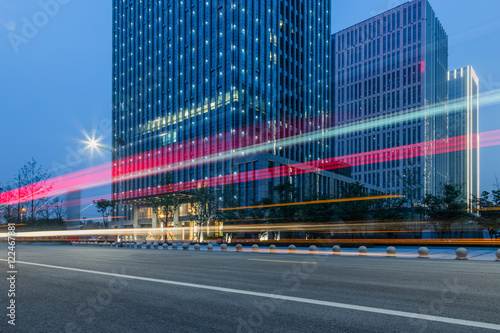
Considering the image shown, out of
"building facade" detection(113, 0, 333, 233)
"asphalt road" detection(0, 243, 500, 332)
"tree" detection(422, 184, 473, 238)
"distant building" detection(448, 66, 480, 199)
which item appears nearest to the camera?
"asphalt road" detection(0, 243, 500, 332)

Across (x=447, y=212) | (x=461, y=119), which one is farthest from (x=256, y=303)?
(x=461, y=119)

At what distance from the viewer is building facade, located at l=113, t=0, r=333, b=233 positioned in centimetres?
6806

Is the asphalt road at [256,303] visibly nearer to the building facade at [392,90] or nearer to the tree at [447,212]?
the tree at [447,212]

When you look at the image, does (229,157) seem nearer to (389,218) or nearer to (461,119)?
(389,218)

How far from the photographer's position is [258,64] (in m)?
72.1

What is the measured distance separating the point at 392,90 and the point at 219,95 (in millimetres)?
58799

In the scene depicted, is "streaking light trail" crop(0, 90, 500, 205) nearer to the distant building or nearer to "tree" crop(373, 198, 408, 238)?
the distant building

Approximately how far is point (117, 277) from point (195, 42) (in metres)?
75.1

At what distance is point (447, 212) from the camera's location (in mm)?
29719

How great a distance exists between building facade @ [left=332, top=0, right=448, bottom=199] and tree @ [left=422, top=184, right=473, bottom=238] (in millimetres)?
67905

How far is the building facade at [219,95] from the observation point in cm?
6806

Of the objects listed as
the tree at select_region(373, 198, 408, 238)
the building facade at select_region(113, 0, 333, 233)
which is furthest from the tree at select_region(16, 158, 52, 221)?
the tree at select_region(373, 198, 408, 238)

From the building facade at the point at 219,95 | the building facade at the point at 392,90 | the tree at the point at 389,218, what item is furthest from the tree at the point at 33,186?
the building facade at the point at 392,90

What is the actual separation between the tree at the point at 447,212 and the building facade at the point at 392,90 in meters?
67.9
